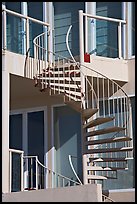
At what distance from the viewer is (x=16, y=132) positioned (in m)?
15.0

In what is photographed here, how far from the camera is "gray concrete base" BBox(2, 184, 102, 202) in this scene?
1115 cm

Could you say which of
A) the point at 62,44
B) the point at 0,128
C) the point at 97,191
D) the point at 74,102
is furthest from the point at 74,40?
the point at 97,191

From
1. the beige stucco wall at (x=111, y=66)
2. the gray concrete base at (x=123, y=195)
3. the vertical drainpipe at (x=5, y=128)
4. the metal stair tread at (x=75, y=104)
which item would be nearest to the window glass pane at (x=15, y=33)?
the vertical drainpipe at (x=5, y=128)

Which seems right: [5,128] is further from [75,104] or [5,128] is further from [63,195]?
[63,195]

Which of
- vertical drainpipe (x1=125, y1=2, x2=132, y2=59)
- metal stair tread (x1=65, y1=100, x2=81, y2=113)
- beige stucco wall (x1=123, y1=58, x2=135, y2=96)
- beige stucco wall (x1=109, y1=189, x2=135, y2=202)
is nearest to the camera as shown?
metal stair tread (x1=65, y1=100, x2=81, y2=113)

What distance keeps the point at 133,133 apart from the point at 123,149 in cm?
122

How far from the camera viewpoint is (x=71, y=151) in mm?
14336

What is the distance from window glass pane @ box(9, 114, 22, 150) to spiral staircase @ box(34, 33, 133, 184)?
1628 mm

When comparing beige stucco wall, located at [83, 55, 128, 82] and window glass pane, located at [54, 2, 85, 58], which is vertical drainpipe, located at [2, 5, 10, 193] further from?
window glass pane, located at [54, 2, 85, 58]

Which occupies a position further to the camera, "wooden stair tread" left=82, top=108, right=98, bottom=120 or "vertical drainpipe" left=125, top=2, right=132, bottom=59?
"vertical drainpipe" left=125, top=2, right=132, bottom=59

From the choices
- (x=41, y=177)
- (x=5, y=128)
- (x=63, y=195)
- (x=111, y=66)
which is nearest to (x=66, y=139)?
(x=41, y=177)

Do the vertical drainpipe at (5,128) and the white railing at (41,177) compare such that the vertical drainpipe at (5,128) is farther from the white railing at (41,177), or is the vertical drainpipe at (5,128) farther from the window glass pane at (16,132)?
the window glass pane at (16,132)

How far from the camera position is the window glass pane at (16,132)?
14.9 m

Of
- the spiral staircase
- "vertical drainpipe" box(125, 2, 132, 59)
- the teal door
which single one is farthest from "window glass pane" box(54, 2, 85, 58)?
the teal door
